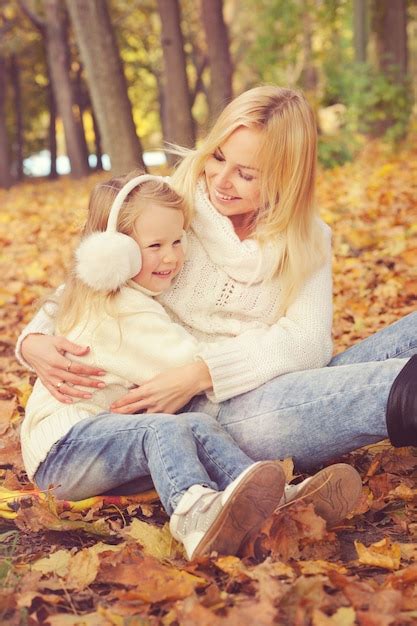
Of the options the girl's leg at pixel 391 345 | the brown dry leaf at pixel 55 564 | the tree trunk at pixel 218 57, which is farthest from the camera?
the tree trunk at pixel 218 57

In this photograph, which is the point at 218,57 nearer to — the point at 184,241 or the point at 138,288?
the point at 184,241

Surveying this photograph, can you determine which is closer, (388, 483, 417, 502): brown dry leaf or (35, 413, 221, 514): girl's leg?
(35, 413, 221, 514): girl's leg

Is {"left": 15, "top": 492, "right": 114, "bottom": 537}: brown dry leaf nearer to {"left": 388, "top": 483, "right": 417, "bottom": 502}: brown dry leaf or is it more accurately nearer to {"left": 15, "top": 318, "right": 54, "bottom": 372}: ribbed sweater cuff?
{"left": 15, "top": 318, "right": 54, "bottom": 372}: ribbed sweater cuff

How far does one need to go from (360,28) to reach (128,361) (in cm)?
1063

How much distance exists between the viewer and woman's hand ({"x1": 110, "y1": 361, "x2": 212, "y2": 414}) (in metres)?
3.00

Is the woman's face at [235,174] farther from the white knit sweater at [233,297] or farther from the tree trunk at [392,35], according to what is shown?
the tree trunk at [392,35]

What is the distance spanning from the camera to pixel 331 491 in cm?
261

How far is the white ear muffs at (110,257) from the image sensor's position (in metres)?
2.95

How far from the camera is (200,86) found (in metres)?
28.8

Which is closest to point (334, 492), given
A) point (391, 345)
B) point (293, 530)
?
point (293, 530)

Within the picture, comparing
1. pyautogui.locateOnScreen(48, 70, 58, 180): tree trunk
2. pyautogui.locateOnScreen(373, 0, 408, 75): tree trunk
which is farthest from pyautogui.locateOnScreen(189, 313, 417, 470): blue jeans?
pyautogui.locateOnScreen(48, 70, 58, 180): tree trunk

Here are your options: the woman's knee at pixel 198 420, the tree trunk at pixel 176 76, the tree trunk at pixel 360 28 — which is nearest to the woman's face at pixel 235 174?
the woman's knee at pixel 198 420

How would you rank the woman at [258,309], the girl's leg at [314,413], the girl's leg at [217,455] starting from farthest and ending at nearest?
the woman at [258,309]
the girl's leg at [314,413]
the girl's leg at [217,455]

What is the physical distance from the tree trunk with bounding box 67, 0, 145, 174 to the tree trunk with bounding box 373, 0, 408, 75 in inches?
224
